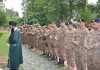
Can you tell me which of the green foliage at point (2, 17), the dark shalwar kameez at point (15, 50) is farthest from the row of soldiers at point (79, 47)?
the green foliage at point (2, 17)

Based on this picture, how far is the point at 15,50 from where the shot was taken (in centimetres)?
1611

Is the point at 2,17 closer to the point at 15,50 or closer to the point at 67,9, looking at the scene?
the point at 67,9

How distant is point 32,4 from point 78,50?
52969 millimetres

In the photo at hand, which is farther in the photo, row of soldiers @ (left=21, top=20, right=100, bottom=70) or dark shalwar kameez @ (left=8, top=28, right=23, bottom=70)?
dark shalwar kameez @ (left=8, top=28, right=23, bottom=70)

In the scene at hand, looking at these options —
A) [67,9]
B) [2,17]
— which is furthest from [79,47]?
[2,17]

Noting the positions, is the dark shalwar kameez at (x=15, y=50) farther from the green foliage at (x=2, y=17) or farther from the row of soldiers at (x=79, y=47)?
the green foliage at (x=2, y=17)

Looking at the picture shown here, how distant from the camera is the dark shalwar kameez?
16.0m

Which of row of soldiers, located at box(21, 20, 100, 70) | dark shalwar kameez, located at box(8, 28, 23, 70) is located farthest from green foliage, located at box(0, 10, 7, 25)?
dark shalwar kameez, located at box(8, 28, 23, 70)

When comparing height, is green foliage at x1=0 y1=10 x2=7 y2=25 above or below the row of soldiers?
A: below

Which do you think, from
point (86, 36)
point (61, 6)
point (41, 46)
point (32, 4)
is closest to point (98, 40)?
point (86, 36)

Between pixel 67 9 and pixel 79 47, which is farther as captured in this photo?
pixel 67 9

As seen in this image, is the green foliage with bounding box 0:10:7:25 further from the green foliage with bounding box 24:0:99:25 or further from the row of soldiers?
the row of soldiers

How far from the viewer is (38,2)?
5859 centimetres

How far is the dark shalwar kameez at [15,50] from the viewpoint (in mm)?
15953
